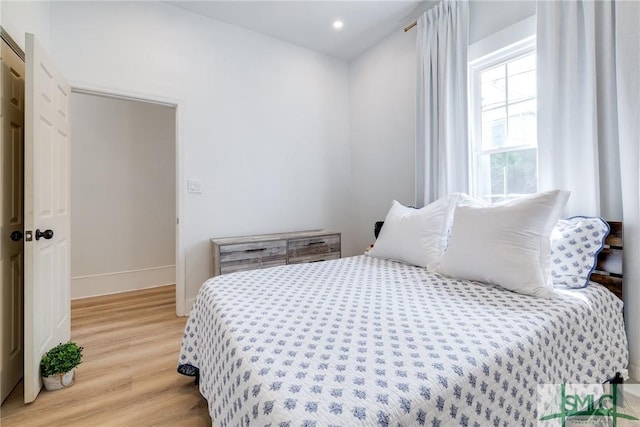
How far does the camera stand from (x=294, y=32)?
3.22 metres

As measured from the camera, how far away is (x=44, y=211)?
175 centimetres

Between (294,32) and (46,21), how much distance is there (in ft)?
6.81

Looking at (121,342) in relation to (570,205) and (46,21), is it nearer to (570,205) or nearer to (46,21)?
(46,21)

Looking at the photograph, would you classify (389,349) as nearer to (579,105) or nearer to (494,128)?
(579,105)

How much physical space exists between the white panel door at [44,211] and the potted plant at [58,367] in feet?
0.14

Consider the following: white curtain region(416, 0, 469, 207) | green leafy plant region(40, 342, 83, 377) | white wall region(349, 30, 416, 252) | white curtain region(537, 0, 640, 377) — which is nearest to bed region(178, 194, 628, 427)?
white curtain region(537, 0, 640, 377)

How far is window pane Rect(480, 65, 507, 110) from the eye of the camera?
7.72 ft

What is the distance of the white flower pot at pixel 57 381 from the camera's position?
1.70 metres

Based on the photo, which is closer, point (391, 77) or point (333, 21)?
point (333, 21)

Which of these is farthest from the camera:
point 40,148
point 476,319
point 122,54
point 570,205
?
point 122,54

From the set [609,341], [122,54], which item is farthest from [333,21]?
[609,341]

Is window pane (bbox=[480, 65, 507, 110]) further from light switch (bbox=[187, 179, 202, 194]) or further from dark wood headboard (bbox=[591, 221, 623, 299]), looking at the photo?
light switch (bbox=[187, 179, 202, 194])

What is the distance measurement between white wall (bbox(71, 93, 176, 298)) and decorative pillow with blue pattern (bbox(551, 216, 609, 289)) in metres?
4.10

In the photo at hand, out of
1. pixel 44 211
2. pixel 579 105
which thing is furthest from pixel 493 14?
pixel 44 211
